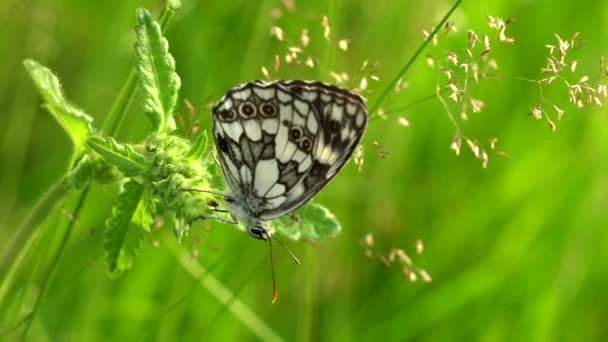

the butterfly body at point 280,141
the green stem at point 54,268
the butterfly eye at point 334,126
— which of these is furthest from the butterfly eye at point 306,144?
the green stem at point 54,268

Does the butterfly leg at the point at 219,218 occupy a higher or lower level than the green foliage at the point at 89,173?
higher

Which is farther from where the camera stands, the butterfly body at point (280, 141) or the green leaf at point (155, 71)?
the butterfly body at point (280, 141)

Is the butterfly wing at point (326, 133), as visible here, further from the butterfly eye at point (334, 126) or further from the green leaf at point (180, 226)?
the green leaf at point (180, 226)

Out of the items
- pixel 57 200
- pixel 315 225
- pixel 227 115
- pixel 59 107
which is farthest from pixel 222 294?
pixel 59 107

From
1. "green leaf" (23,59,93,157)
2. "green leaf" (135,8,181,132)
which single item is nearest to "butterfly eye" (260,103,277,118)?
"green leaf" (135,8,181,132)

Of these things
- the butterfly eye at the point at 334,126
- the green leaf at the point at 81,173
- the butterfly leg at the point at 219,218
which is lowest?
the green leaf at the point at 81,173

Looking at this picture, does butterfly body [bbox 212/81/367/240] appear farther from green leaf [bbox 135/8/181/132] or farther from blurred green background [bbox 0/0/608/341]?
blurred green background [bbox 0/0/608/341]
